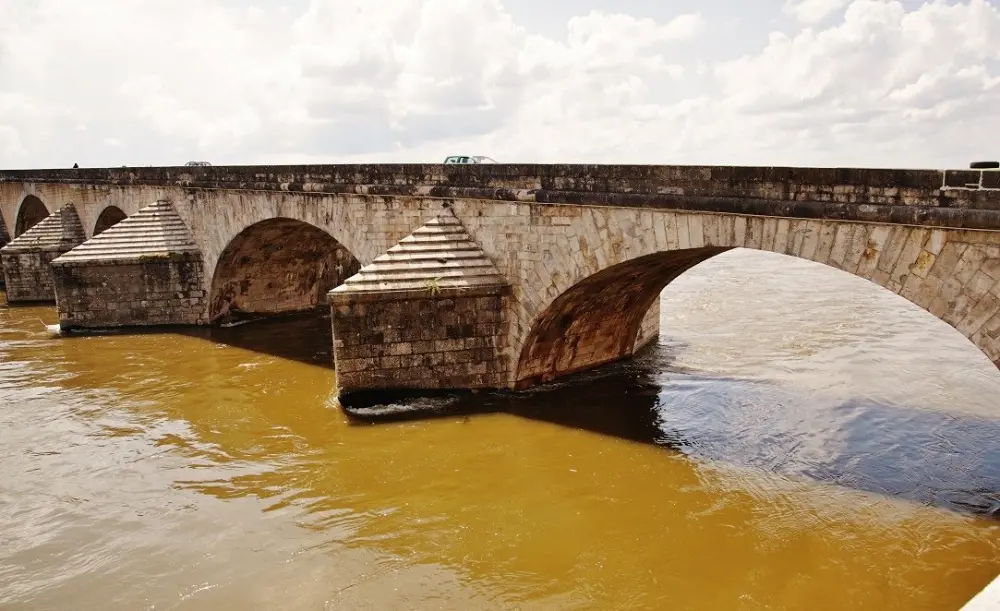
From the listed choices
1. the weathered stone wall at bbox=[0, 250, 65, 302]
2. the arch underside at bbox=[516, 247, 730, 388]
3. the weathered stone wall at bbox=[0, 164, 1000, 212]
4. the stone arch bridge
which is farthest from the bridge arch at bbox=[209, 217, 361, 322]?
the weathered stone wall at bbox=[0, 250, 65, 302]

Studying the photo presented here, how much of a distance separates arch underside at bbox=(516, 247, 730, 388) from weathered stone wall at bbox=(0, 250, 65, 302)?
16443 millimetres

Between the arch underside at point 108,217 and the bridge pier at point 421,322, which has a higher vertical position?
the arch underside at point 108,217

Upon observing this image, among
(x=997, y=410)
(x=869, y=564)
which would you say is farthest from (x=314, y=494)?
(x=997, y=410)

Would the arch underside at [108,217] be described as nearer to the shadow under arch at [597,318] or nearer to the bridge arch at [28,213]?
the bridge arch at [28,213]

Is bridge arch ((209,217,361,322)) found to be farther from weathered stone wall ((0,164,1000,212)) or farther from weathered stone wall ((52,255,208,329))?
weathered stone wall ((0,164,1000,212))

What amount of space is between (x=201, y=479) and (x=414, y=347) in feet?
10.6

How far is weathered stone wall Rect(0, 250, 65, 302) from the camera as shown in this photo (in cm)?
2041

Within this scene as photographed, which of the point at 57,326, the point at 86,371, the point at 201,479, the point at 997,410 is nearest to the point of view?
the point at 201,479

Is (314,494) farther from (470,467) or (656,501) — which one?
(656,501)

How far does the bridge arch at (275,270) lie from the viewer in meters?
16.0

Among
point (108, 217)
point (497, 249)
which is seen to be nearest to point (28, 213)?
point (108, 217)

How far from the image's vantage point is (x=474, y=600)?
6.02 m

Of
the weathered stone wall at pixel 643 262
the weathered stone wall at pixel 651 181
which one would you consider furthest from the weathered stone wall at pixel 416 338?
the weathered stone wall at pixel 651 181

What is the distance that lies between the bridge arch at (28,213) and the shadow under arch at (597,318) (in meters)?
23.8
